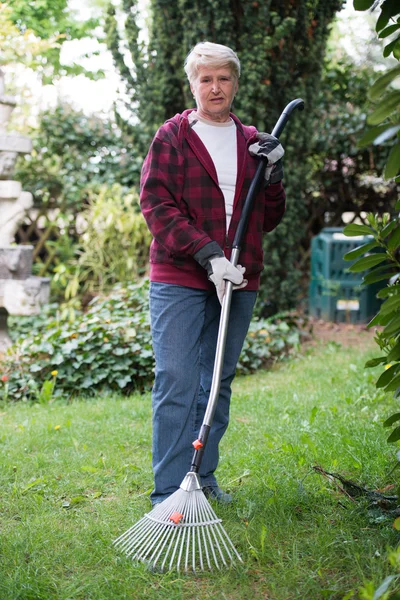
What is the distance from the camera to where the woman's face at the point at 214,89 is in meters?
2.51

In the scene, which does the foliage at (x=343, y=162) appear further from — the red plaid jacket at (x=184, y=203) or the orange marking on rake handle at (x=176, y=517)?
the orange marking on rake handle at (x=176, y=517)

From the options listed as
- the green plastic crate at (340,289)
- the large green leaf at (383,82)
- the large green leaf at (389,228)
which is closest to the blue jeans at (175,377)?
the large green leaf at (389,228)

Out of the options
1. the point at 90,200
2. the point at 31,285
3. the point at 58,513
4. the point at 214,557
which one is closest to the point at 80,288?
the point at 90,200

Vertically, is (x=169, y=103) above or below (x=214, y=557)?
above

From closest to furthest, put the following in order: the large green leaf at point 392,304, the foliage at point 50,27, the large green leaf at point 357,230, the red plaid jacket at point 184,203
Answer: the large green leaf at point 392,304
the large green leaf at point 357,230
the red plaid jacket at point 184,203
the foliage at point 50,27

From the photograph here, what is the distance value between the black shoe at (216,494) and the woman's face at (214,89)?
4.45 feet

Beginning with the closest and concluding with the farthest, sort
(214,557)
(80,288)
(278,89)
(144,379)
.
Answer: (214,557) < (144,379) < (278,89) < (80,288)

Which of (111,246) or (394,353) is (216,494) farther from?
(111,246)

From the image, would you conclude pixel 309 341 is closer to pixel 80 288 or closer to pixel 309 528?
pixel 80 288

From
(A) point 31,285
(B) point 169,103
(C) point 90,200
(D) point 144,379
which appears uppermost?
(B) point 169,103

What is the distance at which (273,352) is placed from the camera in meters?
5.78

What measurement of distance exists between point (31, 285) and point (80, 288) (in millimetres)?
2371

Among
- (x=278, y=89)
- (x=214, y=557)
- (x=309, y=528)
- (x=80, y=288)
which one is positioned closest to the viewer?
(x=214, y=557)

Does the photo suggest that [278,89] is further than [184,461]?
Yes
